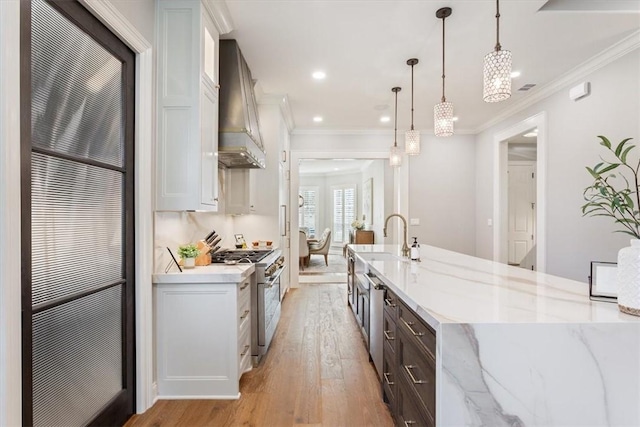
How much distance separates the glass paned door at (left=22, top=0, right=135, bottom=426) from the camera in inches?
A: 55.1

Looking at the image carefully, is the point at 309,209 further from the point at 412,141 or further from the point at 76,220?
the point at 76,220

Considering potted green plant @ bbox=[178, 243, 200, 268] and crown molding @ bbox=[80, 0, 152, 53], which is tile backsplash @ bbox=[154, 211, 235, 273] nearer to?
potted green plant @ bbox=[178, 243, 200, 268]

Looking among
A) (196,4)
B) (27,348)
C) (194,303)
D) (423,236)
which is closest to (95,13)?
(196,4)

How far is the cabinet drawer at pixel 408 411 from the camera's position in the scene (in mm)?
1382

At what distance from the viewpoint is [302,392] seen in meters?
2.46

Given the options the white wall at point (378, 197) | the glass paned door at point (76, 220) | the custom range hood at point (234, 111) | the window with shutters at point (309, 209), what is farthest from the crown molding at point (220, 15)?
the window with shutters at point (309, 209)

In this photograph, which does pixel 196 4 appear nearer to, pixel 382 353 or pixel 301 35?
pixel 301 35

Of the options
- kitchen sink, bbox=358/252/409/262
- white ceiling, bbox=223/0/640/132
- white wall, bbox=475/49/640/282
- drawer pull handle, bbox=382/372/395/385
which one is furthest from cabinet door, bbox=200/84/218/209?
white wall, bbox=475/49/640/282

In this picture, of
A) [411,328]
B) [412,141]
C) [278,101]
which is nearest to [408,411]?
[411,328]

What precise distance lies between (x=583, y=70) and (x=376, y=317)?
11.7ft

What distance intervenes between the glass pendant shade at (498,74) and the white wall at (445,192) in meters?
4.33

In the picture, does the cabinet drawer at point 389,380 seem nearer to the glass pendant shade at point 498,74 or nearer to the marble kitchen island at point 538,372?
the marble kitchen island at point 538,372

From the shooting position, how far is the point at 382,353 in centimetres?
232

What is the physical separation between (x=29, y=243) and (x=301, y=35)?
2623mm
